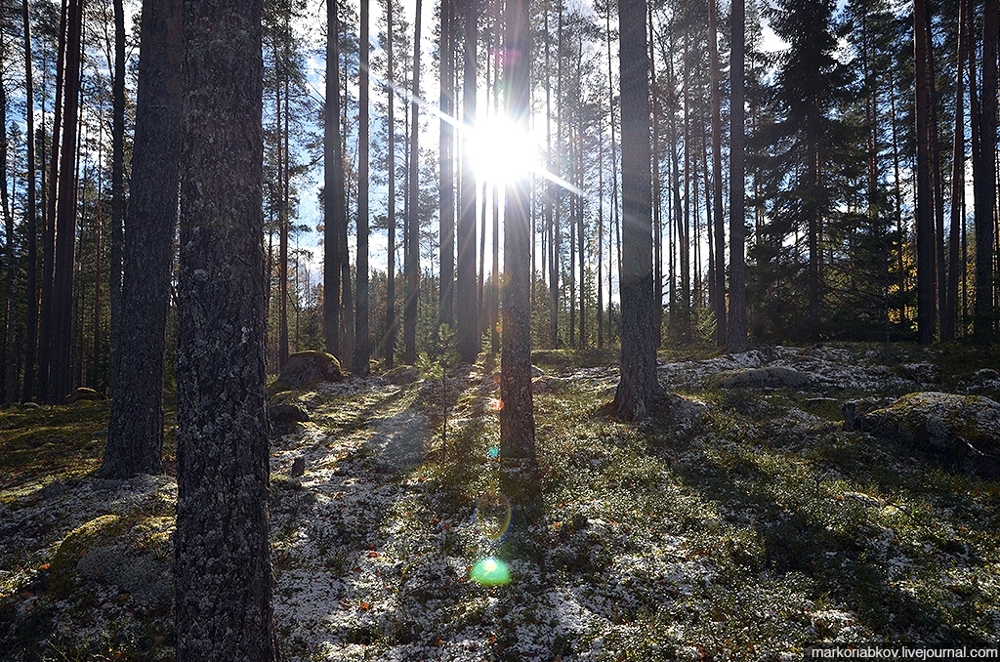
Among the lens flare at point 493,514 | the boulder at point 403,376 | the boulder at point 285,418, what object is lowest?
the lens flare at point 493,514

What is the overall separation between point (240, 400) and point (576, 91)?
1199 inches

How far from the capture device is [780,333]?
1864 centimetres

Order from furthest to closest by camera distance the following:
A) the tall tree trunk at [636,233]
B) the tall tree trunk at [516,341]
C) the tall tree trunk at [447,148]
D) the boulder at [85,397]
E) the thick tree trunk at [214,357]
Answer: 1. the tall tree trunk at [447,148]
2. the boulder at [85,397]
3. the tall tree trunk at [636,233]
4. the tall tree trunk at [516,341]
5. the thick tree trunk at [214,357]

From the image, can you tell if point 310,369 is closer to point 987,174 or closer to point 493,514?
point 493,514

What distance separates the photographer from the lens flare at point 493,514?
19.5 ft

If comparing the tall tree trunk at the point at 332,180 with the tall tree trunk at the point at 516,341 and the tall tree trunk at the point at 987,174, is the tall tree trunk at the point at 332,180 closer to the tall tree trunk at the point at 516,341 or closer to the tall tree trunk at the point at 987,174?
the tall tree trunk at the point at 516,341

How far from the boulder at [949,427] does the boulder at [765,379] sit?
3.78 metres

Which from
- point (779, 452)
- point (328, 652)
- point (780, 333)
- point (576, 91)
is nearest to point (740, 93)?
point (780, 333)

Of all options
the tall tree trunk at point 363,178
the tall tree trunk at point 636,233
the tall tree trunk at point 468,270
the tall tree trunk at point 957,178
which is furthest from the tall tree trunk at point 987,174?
the tall tree trunk at point 363,178

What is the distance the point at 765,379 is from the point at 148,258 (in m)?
13.4

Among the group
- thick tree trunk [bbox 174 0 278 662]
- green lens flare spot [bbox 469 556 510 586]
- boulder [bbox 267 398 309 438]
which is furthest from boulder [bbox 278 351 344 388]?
thick tree trunk [bbox 174 0 278 662]

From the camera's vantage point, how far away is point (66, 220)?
1692 cm

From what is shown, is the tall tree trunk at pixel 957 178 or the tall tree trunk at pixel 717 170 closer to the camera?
the tall tree trunk at pixel 957 178

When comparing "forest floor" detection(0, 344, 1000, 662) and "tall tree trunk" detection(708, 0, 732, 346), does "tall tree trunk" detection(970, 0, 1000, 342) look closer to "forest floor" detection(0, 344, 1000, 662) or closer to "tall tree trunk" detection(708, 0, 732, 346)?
"tall tree trunk" detection(708, 0, 732, 346)
